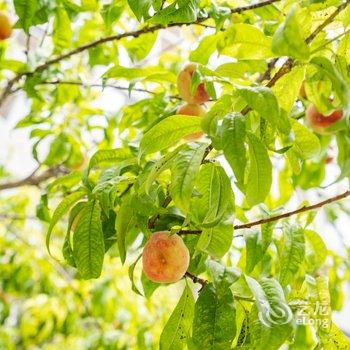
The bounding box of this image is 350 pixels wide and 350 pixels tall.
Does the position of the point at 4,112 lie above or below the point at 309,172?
below

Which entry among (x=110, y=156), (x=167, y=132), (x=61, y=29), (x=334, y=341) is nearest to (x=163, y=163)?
(x=167, y=132)

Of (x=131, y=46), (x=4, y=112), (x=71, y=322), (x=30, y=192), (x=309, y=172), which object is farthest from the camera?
(x=4, y=112)

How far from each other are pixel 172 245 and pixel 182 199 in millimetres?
184

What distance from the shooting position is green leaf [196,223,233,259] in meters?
0.66

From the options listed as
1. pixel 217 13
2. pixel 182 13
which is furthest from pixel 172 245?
pixel 217 13

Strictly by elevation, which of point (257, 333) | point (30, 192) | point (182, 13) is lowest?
point (30, 192)

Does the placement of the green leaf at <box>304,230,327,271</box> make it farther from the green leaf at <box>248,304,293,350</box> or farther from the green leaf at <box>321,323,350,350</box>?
the green leaf at <box>248,304,293,350</box>

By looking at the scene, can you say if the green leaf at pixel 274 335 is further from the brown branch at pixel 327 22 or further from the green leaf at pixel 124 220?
the brown branch at pixel 327 22

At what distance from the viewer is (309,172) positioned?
1.44m

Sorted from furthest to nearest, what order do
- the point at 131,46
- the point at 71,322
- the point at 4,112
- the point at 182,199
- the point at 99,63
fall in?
the point at 4,112 < the point at 71,322 < the point at 99,63 < the point at 131,46 < the point at 182,199

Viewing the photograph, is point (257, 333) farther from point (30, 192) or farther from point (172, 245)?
point (30, 192)

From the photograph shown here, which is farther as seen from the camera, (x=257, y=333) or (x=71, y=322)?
(x=71, y=322)

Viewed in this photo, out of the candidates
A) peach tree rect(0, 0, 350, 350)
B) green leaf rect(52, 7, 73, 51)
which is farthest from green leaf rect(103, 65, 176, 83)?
green leaf rect(52, 7, 73, 51)

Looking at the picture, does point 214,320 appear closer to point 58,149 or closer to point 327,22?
point 327,22
